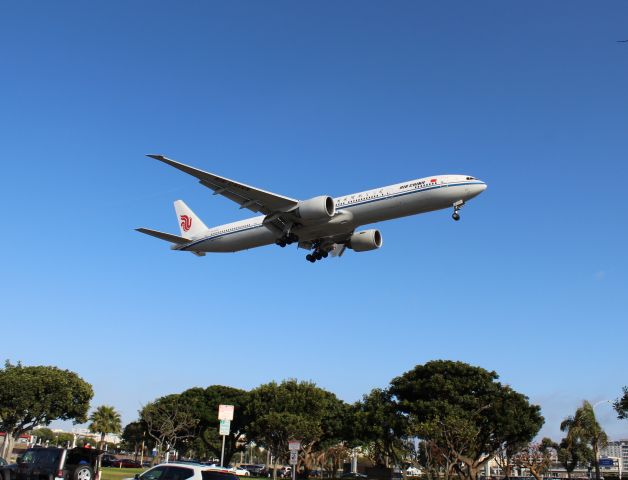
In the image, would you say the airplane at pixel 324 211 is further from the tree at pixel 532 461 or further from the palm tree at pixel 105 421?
the palm tree at pixel 105 421

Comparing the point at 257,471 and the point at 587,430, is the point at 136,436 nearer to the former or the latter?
the point at 257,471

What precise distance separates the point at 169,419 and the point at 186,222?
101ft

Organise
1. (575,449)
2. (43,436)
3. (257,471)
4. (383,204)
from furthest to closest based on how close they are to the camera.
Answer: (43,436), (257,471), (575,449), (383,204)

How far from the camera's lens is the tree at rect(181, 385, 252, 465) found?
218 feet

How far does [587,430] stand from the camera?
187 feet

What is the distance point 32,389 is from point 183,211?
25.6m

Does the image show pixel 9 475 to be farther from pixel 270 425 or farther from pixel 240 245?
pixel 270 425

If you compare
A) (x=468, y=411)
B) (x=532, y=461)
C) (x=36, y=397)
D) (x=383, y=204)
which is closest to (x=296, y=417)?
(x=468, y=411)

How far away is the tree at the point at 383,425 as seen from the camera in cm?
4944

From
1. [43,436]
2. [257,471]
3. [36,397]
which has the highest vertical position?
[36,397]

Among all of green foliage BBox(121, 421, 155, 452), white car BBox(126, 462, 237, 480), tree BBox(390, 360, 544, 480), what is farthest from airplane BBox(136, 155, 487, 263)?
green foliage BBox(121, 421, 155, 452)

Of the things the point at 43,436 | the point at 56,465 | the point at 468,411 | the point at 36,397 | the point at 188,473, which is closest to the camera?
the point at 188,473

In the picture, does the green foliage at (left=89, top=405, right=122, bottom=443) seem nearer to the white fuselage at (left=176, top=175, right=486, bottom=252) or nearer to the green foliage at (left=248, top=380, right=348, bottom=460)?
the green foliage at (left=248, top=380, right=348, bottom=460)

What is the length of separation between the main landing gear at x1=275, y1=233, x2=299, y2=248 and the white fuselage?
248 millimetres
